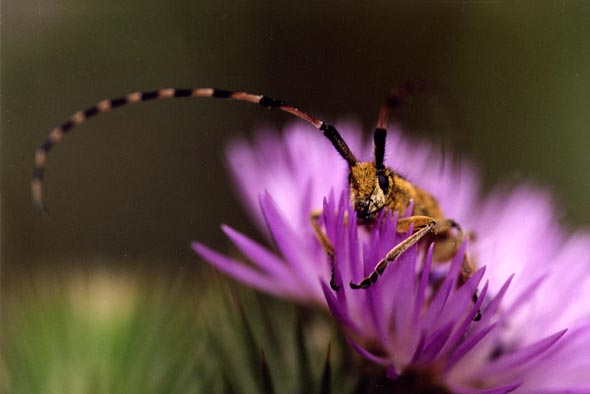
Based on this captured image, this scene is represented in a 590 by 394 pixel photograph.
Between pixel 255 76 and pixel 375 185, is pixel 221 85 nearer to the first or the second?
pixel 255 76

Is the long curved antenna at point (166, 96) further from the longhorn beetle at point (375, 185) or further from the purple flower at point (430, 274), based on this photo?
the purple flower at point (430, 274)

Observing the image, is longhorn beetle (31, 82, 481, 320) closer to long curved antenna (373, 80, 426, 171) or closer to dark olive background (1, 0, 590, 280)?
long curved antenna (373, 80, 426, 171)

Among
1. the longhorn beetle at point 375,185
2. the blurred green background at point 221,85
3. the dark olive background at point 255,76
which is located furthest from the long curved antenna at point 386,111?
the dark olive background at point 255,76

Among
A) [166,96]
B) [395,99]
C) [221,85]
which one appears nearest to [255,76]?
[221,85]

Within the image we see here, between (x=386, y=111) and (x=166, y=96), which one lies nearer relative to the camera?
(x=166, y=96)

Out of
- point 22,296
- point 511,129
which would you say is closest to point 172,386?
point 22,296

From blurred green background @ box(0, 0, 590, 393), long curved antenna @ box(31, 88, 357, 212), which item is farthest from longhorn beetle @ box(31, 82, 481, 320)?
blurred green background @ box(0, 0, 590, 393)

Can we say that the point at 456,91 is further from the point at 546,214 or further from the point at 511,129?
the point at 546,214
